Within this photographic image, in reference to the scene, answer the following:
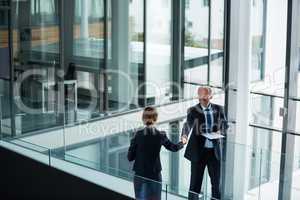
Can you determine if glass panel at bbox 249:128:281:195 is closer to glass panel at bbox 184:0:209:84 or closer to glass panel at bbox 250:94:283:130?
glass panel at bbox 250:94:283:130

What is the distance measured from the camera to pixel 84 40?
38.6ft

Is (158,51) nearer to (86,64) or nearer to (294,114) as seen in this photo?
(86,64)

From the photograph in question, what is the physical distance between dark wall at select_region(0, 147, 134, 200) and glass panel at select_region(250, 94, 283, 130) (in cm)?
430

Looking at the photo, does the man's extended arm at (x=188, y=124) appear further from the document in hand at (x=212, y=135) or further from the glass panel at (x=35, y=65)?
the glass panel at (x=35, y=65)

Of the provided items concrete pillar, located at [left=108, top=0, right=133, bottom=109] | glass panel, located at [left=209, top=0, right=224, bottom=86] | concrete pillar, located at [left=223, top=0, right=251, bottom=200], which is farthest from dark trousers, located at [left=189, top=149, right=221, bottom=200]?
glass panel, located at [left=209, top=0, right=224, bottom=86]

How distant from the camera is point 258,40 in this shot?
1233 cm

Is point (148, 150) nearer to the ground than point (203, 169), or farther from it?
farther from it

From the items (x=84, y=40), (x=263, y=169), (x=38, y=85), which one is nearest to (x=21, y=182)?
(x=38, y=85)

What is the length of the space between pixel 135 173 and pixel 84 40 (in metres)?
5.27

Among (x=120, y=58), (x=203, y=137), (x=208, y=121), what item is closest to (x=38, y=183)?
(x=203, y=137)

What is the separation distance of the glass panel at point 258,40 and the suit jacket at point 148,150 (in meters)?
5.55

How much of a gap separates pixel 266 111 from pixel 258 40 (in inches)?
68.3

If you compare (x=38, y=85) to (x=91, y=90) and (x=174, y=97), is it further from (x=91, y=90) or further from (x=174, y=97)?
(x=174, y=97)

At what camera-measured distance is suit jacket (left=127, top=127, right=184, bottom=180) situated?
6809 mm
